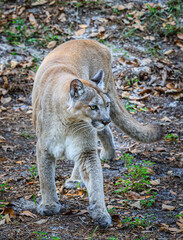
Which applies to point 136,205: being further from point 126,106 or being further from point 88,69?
point 126,106

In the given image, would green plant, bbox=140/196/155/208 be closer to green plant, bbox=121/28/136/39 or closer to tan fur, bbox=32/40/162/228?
tan fur, bbox=32/40/162/228

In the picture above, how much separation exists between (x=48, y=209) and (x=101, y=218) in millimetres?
582

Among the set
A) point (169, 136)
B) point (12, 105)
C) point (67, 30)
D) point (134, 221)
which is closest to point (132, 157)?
point (169, 136)

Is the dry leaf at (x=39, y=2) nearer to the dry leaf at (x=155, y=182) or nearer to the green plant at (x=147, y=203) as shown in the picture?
the dry leaf at (x=155, y=182)

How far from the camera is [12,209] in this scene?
3.73 metres

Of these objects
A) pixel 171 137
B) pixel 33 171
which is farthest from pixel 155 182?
pixel 33 171

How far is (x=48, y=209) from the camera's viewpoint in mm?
3742

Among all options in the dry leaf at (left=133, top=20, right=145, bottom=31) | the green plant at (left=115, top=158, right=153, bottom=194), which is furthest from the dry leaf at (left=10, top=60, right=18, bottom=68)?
the green plant at (left=115, top=158, right=153, bottom=194)

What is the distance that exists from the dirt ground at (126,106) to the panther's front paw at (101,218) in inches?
2.6

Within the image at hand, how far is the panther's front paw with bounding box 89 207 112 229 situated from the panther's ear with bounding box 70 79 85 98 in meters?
1.13

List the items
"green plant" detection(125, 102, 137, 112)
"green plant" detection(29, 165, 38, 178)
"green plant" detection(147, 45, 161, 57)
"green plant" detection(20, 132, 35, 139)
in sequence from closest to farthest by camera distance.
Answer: "green plant" detection(29, 165, 38, 178), "green plant" detection(20, 132, 35, 139), "green plant" detection(125, 102, 137, 112), "green plant" detection(147, 45, 161, 57)

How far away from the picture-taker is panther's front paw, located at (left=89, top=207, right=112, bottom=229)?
137 inches

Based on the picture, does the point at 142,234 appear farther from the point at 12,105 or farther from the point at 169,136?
the point at 12,105

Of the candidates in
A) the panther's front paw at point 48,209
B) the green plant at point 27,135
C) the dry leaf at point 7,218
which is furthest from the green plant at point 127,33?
the dry leaf at point 7,218
